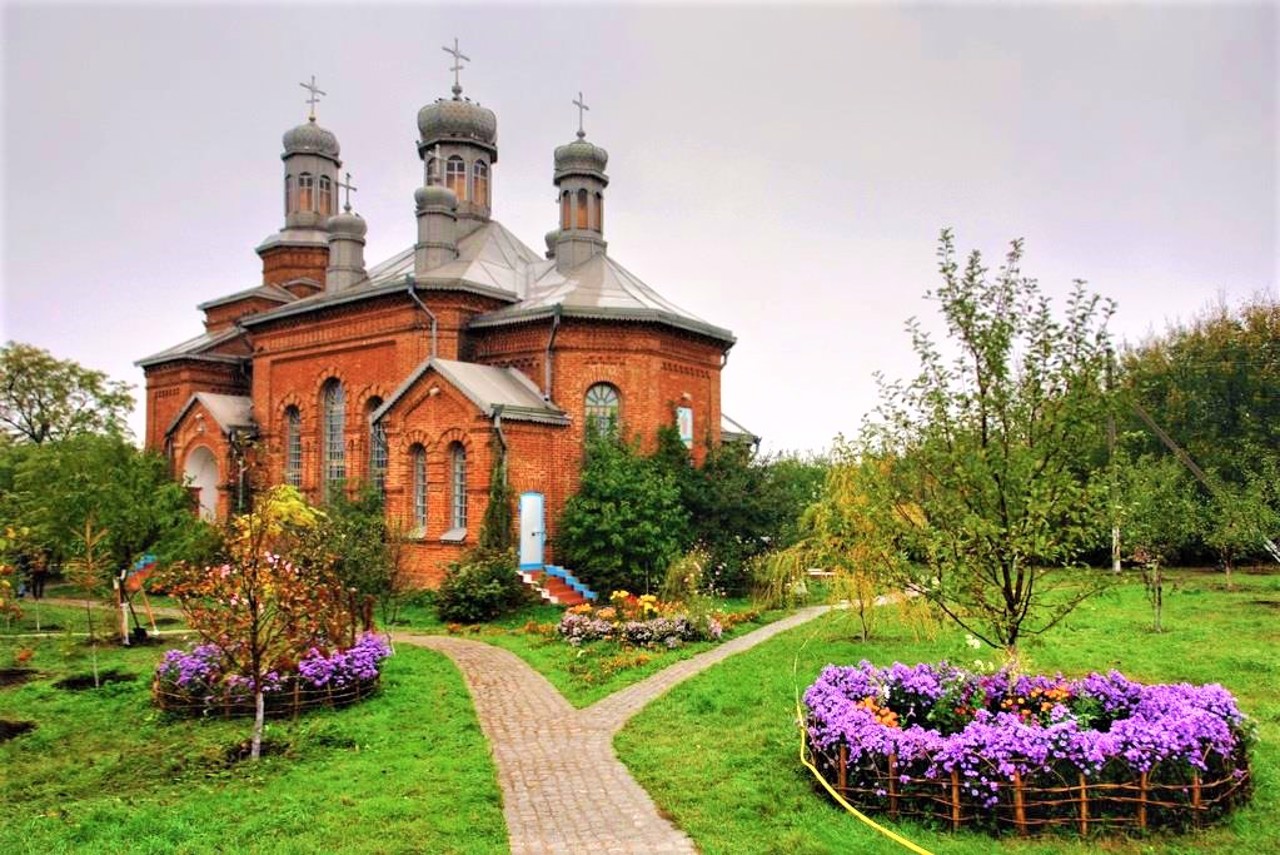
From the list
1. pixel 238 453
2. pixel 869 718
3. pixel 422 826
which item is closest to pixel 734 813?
pixel 869 718

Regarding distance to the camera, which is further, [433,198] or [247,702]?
[433,198]

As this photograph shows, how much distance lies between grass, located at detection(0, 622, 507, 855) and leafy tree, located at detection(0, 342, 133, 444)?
27487mm

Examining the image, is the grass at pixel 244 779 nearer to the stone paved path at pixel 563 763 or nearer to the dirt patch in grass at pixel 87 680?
the stone paved path at pixel 563 763

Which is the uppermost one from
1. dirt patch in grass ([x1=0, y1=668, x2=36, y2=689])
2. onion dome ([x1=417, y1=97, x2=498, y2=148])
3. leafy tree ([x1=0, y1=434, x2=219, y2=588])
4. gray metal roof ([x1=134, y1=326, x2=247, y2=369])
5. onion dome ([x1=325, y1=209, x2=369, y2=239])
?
onion dome ([x1=417, y1=97, x2=498, y2=148])

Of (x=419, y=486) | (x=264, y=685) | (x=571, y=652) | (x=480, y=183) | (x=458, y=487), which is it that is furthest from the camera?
(x=480, y=183)

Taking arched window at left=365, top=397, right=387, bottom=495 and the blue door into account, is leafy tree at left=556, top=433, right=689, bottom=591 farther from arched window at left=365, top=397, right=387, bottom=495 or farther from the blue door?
arched window at left=365, top=397, right=387, bottom=495

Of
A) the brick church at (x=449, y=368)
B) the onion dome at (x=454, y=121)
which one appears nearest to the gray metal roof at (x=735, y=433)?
the brick church at (x=449, y=368)

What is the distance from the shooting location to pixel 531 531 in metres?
22.0

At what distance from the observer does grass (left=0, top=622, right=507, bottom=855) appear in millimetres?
7238

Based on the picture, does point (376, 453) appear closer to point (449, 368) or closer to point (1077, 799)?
point (449, 368)

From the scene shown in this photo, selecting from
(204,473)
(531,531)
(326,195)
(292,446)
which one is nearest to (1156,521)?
(531,531)

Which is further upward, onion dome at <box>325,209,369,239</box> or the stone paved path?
onion dome at <box>325,209,369,239</box>

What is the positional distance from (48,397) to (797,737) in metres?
36.0

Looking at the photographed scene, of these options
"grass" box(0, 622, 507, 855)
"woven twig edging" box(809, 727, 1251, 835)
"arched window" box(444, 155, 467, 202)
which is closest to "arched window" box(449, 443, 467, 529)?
"grass" box(0, 622, 507, 855)
